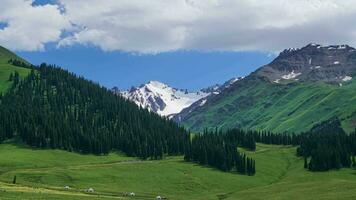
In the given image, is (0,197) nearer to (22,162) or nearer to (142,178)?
(142,178)

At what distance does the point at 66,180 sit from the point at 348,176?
99.7 meters

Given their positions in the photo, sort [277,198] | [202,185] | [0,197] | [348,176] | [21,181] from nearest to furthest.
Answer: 1. [0,197]
2. [277,198]
3. [21,181]
4. [202,185]
5. [348,176]

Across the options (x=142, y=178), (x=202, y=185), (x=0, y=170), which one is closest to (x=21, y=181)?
(x=0, y=170)

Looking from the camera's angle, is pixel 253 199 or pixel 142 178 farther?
pixel 142 178

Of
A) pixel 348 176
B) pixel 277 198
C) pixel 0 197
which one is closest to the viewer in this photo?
pixel 0 197

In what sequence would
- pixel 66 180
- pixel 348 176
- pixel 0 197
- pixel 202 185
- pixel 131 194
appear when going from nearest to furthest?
pixel 0 197, pixel 131 194, pixel 66 180, pixel 202 185, pixel 348 176

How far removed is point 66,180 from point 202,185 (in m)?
43.2

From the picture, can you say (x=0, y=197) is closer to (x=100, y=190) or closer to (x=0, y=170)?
(x=100, y=190)

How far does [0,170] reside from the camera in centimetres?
17625

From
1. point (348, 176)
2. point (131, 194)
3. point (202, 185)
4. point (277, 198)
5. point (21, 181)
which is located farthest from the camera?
point (348, 176)

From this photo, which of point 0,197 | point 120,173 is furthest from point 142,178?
point 0,197

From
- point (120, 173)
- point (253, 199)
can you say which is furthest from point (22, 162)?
Result: point (253, 199)

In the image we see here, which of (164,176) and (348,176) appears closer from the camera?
(164,176)

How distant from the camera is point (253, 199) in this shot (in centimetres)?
12019
